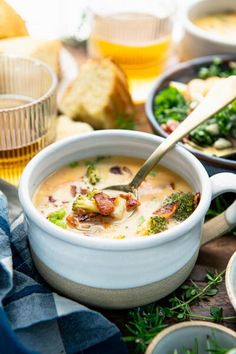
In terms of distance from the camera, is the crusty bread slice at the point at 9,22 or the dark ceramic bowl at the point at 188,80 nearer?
the dark ceramic bowl at the point at 188,80

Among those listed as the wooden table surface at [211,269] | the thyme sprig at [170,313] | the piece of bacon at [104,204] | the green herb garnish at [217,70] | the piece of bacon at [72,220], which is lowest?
the wooden table surface at [211,269]

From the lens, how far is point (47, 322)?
118cm

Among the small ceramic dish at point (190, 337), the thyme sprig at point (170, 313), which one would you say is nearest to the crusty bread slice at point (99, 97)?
the thyme sprig at point (170, 313)

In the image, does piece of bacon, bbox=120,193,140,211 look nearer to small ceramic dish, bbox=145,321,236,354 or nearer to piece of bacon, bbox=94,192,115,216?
piece of bacon, bbox=94,192,115,216

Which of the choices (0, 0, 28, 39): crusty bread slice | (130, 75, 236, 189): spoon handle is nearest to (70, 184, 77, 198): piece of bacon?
(130, 75, 236, 189): spoon handle

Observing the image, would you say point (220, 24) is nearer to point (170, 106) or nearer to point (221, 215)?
point (170, 106)

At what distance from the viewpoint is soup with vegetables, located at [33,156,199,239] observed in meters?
1.23

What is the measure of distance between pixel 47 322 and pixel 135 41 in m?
1.04

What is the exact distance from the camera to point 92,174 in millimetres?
1359

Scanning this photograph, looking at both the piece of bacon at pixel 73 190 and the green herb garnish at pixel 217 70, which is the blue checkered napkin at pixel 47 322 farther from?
the green herb garnish at pixel 217 70

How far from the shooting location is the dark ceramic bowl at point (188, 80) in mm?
1436

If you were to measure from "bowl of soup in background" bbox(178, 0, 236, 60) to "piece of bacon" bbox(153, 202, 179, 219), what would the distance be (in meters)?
0.77

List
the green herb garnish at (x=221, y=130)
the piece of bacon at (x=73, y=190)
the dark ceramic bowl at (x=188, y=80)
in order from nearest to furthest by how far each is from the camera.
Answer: the piece of bacon at (x=73, y=190)
the dark ceramic bowl at (x=188, y=80)
the green herb garnish at (x=221, y=130)

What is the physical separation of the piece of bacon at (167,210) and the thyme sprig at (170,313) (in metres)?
0.15
